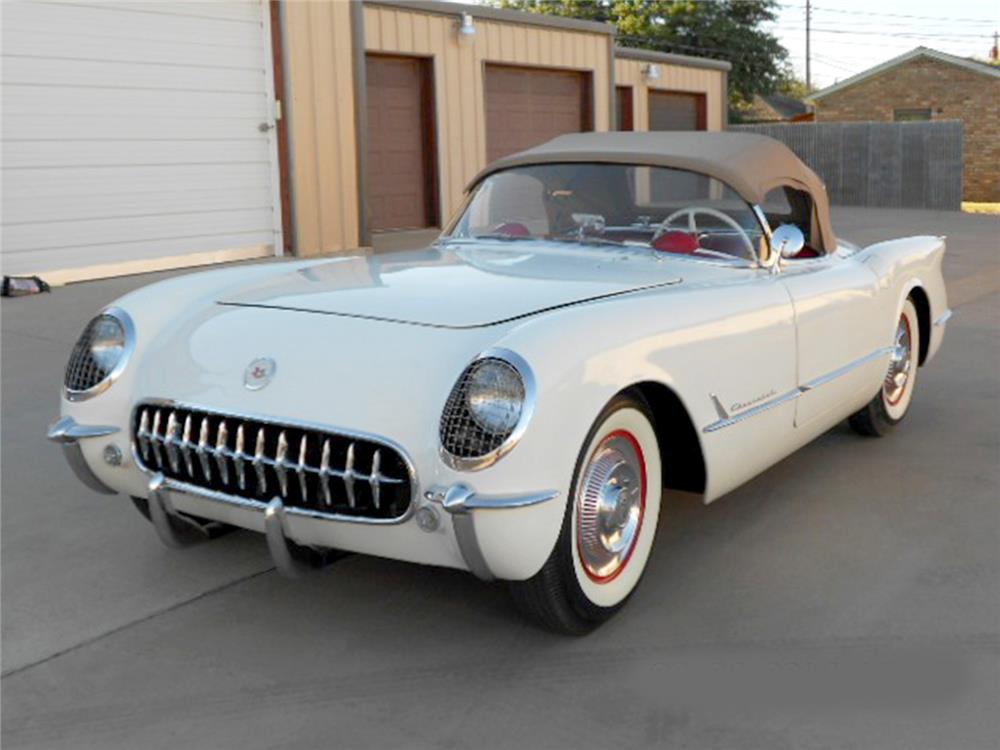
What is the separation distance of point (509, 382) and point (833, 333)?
76.4 inches

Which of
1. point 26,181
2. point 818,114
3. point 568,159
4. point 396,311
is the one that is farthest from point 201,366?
point 818,114

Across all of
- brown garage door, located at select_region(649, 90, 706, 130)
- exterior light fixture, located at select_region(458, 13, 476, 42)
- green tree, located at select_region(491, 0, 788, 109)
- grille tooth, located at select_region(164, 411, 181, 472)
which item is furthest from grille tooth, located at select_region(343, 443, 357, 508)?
green tree, located at select_region(491, 0, 788, 109)

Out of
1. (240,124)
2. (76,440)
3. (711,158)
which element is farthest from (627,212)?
(240,124)

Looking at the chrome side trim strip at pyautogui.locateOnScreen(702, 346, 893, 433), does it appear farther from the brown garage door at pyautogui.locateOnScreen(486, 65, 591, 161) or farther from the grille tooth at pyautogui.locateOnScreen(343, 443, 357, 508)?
the brown garage door at pyautogui.locateOnScreen(486, 65, 591, 161)

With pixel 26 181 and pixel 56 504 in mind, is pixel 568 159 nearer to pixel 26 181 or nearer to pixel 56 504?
pixel 56 504

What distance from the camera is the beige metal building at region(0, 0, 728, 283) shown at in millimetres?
10422

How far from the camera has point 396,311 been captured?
3.34 m

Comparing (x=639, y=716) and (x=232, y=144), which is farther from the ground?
(x=232, y=144)

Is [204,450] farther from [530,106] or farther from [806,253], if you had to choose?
[530,106]

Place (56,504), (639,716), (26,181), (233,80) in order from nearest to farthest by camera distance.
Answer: (639,716)
(56,504)
(26,181)
(233,80)

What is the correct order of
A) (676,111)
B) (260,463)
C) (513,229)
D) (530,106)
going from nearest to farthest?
(260,463) → (513,229) → (530,106) → (676,111)

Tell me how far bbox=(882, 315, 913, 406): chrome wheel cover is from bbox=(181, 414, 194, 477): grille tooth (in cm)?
328

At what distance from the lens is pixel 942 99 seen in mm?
34375

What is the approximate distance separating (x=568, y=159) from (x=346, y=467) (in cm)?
212
